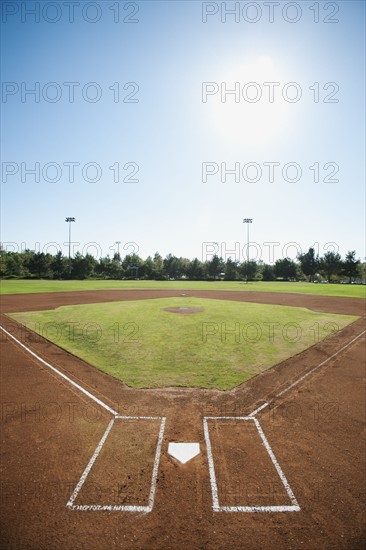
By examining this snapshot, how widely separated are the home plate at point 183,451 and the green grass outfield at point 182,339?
3202mm

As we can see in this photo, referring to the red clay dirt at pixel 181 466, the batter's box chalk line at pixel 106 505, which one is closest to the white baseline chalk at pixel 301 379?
the red clay dirt at pixel 181 466

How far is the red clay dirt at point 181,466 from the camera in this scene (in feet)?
15.2

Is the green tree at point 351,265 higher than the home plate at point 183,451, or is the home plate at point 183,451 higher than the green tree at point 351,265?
the green tree at point 351,265

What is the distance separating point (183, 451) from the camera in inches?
257

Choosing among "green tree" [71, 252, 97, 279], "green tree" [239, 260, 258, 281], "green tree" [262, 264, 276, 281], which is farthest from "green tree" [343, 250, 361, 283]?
"green tree" [71, 252, 97, 279]

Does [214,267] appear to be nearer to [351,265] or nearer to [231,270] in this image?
[231,270]

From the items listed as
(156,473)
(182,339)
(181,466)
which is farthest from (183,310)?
(156,473)

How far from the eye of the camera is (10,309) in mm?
25188

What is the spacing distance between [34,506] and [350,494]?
225 inches

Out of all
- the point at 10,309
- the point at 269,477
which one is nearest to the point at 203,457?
the point at 269,477

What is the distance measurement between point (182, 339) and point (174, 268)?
102927 millimetres

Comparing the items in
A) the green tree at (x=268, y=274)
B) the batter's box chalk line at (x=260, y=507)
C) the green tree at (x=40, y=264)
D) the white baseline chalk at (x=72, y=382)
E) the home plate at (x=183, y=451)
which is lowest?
the batter's box chalk line at (x=260, y=507)

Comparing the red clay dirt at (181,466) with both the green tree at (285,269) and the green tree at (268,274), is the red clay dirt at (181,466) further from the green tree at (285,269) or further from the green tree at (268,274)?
the green tree at (285,269)

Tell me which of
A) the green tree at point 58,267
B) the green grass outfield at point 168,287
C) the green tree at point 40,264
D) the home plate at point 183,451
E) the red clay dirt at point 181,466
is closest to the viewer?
the red clay dirt at point 181,466
